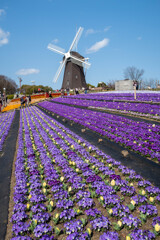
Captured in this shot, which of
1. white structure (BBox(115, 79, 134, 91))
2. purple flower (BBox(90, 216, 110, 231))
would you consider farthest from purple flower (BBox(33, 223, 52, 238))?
white structure (BBox(115, 79, 134, 91))

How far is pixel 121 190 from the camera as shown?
473 cm

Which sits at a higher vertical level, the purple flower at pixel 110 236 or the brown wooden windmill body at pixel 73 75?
the brown wooden windmill body at pixel 73 75

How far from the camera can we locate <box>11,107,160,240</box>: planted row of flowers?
142 inches

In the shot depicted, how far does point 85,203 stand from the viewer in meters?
4.32

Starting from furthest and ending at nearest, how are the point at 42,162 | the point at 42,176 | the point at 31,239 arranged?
the point at 42,162 → the point at 42,176 → the point at 31,239

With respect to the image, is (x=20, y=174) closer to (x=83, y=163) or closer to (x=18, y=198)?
(x=18, y=198)

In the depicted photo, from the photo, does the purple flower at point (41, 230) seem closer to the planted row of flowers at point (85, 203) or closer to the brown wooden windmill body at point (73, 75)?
the planted row of flowers at point (85, 203)

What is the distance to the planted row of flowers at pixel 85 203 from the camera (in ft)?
11.8

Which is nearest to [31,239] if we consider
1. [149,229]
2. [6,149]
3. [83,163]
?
[149,229]

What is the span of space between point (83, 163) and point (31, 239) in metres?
3.40

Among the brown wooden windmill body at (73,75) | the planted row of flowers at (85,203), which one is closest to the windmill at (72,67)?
the brown wooden windmill body at (73,75)

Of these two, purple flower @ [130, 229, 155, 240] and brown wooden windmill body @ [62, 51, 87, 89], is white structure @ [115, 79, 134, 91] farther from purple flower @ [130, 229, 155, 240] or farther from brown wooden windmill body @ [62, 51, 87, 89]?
purple flower @ [130, 229, 155, 240]

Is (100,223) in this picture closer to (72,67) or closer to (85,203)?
(85,203)

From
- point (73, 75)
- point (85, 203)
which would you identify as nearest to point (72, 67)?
point (73, 75)
